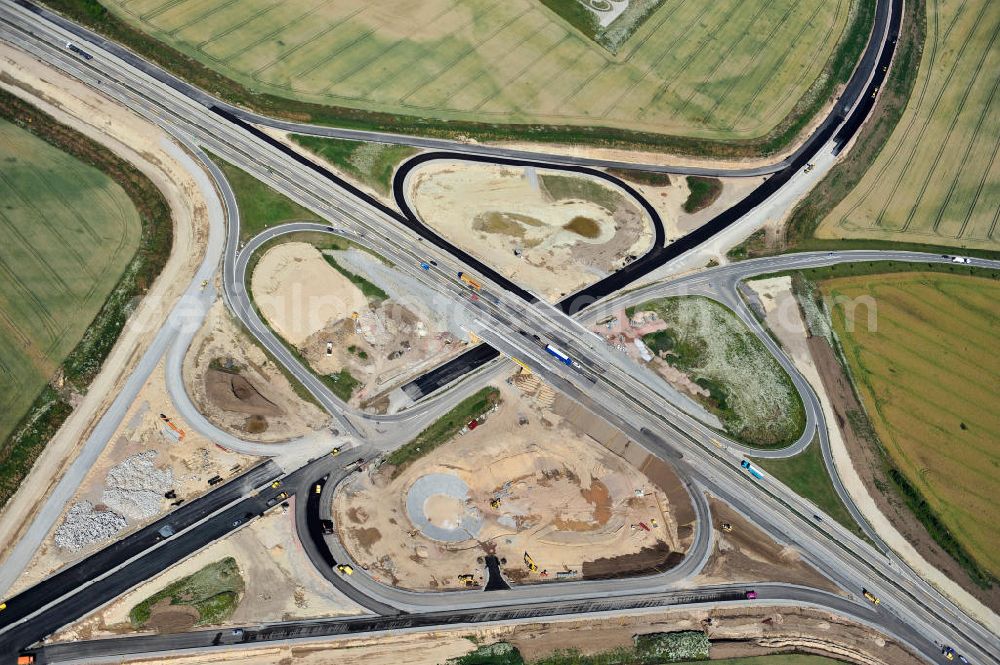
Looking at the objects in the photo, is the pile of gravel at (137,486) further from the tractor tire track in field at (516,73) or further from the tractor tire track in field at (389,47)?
the tractor tire track in field at (516,73)

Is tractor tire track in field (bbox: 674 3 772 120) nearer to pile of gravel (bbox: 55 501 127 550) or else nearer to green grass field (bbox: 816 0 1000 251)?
green grass field (bbox: 816 0 1000 251)

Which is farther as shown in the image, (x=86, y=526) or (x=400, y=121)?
(x=400, y=121)

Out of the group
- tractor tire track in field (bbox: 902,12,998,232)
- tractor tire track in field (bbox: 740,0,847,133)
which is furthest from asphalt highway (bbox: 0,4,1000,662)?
tractor tire track in field (bbox: 902,12,998,232)

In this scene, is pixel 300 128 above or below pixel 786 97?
→ below

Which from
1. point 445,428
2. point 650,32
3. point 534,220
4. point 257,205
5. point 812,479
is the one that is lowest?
point 445,428

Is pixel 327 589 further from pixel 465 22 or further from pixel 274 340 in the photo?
pixel 465 22

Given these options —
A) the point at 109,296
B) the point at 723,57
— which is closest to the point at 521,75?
the point at 723,57

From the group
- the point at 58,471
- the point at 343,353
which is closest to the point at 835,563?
the point at 343,353

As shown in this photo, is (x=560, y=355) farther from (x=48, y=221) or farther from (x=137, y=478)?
(x=48, y=221)
